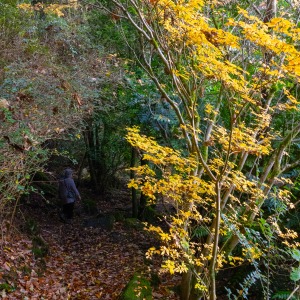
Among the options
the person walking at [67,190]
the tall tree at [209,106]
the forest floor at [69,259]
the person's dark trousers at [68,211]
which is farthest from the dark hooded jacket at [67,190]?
the tall tree at [209,106]

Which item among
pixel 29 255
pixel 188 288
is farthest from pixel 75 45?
pixel 188 288

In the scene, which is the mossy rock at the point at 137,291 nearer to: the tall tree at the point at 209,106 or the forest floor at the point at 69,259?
the forest floor at the point at 69,259

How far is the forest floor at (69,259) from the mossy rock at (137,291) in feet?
0.91

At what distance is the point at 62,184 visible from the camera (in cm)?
884

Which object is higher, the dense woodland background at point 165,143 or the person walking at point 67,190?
the dense woodland background at point 165,143

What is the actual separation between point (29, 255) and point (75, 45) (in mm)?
5436

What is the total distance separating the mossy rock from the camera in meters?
5.31

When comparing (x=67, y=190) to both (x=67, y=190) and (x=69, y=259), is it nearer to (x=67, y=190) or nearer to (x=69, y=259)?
(x=67, y=190)

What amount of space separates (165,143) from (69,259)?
137 inches

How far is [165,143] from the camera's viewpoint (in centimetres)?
805

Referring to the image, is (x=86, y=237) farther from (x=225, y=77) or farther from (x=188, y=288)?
(x=225, y=77)

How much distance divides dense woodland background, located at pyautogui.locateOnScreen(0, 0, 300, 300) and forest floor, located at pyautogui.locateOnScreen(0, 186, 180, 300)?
0.04 meters

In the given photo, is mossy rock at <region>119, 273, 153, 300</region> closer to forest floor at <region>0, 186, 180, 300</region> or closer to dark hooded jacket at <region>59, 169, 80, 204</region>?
forest floor at <region>0, 186, 180, 300</region>

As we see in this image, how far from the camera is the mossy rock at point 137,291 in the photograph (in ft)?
17.4
